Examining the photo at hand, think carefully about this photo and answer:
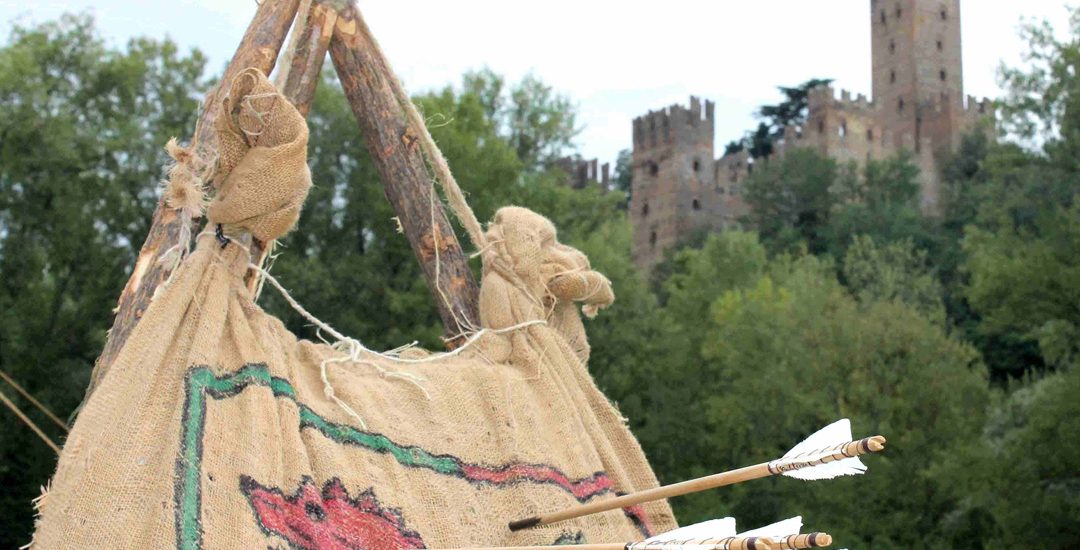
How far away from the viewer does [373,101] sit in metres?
4.67

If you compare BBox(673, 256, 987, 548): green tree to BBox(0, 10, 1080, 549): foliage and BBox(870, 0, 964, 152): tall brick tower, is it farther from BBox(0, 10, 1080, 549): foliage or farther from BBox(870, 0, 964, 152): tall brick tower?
BBox(870, 0, 964, 152): tall brick tower

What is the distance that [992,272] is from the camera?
69.9 ft

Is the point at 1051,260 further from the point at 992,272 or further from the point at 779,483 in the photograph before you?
the point at 779,483

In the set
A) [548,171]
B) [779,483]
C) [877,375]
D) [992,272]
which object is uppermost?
[548,171]

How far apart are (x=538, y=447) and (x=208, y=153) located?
4.18 ft

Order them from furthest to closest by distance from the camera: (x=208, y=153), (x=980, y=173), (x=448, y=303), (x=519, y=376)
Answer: (x=980, y=173), (x=448, y=303), (x=519, y=376), (x=208, y=153)

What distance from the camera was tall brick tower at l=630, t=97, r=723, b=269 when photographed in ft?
188

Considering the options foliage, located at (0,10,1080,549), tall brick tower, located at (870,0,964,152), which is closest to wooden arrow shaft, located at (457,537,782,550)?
foliage, located at (0,10,1080,549)

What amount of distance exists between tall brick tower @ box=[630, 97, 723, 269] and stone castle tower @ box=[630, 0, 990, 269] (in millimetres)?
39

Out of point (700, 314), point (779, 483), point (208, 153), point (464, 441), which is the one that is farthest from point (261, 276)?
point (700, 314)

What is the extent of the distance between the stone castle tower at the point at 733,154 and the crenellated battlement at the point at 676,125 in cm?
4

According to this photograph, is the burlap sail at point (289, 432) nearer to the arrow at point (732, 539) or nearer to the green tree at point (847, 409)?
the arrow at point (732, 539)

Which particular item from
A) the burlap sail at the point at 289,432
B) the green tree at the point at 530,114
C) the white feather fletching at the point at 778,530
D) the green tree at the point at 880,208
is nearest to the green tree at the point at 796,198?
the green tree at the point at 880,208

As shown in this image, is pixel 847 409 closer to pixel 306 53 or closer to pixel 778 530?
pixel 306 53
